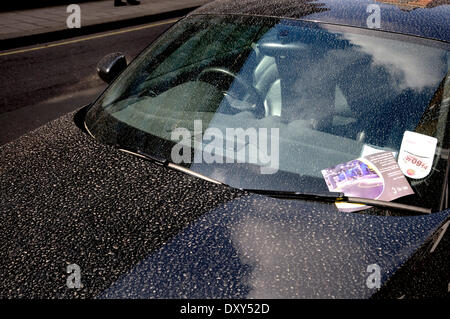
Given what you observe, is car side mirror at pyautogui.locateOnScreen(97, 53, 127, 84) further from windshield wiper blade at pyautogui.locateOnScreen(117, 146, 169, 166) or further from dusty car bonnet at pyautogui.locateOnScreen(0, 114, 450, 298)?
dusty car bonnet at pyautogui.locateOnScreen(0, 114, 450, 298)

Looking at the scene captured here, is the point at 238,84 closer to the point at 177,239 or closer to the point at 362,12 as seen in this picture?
the point at 362,12

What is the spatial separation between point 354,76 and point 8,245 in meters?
1.53

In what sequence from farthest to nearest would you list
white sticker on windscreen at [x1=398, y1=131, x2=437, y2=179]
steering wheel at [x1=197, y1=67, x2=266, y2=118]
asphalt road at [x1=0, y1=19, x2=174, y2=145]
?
asphalt road at [x1=0, y1=19, x2=174, y2=145] → steering wheel at [x1=197, y1=67, x2=266, y2=118] → white sticker on windscreen at [x1=398, y1=131, x2=437, y2=179]

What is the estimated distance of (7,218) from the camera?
1.56m

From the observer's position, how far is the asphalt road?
17.0ft

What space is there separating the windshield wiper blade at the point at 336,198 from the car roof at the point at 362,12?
0.83m

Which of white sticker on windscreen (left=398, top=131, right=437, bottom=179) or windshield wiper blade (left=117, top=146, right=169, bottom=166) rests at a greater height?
white sticker on windscreen (left=398, top=131, right=437, bottom=179)

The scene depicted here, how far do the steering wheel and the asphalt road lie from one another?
310 centimetres

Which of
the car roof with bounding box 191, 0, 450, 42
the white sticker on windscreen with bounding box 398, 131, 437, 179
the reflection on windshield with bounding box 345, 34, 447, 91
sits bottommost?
the white sticker on windscreen with bounding box 398, 131, 437, 179

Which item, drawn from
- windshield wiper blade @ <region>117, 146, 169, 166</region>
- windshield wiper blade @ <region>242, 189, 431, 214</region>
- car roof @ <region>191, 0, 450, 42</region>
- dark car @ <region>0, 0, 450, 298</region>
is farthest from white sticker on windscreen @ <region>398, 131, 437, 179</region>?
windshield wiper blade @ <region>117, 146, 169, 166</region>

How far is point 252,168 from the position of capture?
5.68ft

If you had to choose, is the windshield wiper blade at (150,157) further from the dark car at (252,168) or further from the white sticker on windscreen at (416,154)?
the white sticker on windscreen at (416,154)

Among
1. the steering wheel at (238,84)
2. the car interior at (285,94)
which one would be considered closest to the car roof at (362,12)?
the car interior at (285,94)

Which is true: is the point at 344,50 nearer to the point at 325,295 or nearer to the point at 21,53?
the point at 325,295
